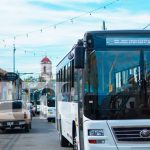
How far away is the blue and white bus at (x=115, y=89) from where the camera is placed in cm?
1131

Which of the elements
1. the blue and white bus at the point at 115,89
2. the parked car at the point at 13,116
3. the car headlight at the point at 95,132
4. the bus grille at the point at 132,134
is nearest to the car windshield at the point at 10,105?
the parked car at the point at 13,116

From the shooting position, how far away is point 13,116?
28.4 m

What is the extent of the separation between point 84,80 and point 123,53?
1030 millimetres

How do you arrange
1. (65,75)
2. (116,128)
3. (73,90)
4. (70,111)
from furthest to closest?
(65,75)
(70,111)
(73,90)
(116,128)

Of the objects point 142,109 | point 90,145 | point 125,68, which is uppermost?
point 125,68

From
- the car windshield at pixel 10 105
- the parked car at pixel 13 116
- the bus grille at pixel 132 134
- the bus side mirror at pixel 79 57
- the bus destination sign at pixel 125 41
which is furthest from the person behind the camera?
the car windshield at pixel 10 105

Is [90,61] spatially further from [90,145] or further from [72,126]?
[72,126]

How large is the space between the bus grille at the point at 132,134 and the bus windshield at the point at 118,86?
254 mm

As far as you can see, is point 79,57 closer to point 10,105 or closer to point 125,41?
point 125,41

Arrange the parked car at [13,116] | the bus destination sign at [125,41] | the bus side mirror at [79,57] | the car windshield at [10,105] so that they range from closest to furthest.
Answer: the bus side mirror at [79,57]
the bus destination sign at [125,41]
the parked car at [13,116]
the car windshield at [10,105]

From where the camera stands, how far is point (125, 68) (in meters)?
11.5

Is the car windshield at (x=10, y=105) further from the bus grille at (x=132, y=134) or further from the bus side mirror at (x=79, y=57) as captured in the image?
the bus grille at (x=132, y=134)

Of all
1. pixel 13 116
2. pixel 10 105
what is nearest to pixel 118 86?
pixel 13 116

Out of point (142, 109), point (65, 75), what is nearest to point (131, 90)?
point (142, 109)
